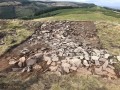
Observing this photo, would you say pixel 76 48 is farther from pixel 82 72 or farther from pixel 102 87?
pixel 102 87

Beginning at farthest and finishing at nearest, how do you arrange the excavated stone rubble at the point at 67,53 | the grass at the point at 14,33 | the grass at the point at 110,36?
the grass at the point at 14,33 < the grass at the point at 110,36 < the excavated stone rubble at the point at 67,53

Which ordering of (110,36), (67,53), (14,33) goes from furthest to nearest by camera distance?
(14,33) < (110,36) < (67,53)

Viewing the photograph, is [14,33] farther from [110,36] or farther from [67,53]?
[110,36]

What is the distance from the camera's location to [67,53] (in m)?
24.9

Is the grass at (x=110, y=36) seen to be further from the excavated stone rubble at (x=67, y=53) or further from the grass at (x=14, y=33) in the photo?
the grass at (x=14, y=33)

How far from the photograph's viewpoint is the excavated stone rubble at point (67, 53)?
2303 centimetres

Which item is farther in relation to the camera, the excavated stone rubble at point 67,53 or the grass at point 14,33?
the grass at point 14,33

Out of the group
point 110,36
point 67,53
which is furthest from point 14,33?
point 110,36

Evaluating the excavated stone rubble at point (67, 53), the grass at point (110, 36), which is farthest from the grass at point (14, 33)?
the grass at point (110, 36)

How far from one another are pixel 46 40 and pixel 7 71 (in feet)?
22.7

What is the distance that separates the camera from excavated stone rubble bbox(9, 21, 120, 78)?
2303 centimetres

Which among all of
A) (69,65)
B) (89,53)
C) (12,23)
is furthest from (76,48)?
(12,23)

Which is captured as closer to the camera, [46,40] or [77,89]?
[77,89]

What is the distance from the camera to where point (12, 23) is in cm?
3519
